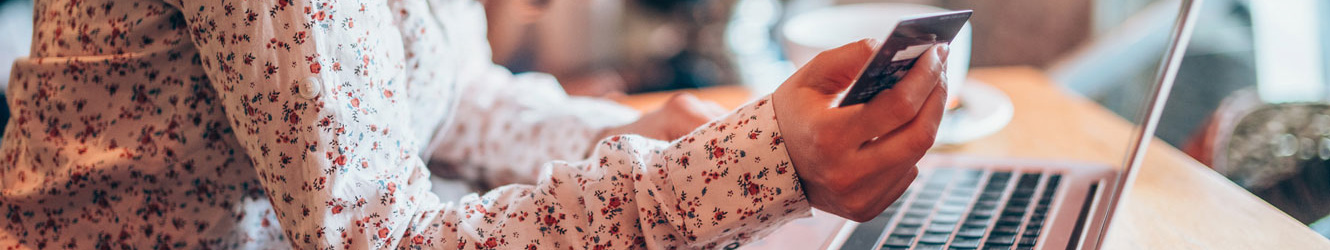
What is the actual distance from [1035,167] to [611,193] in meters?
0.39

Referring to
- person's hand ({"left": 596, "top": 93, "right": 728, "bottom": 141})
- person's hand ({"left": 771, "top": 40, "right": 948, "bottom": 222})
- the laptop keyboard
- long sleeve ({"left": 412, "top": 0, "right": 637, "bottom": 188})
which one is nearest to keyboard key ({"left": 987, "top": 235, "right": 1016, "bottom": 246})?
the laptop keyboard

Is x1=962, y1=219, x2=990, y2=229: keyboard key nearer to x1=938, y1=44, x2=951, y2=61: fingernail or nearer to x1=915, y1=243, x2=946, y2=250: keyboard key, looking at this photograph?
x1=915, y1=243, x2=946, y2=250: keyboard key

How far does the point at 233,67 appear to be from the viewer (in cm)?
49

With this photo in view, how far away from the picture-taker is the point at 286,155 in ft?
1.63

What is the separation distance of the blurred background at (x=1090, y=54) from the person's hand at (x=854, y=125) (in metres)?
0.30

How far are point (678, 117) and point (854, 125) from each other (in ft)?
0.92

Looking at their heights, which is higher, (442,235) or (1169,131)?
(1169,131)

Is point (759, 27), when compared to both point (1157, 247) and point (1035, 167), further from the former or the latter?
point (1157, 247)

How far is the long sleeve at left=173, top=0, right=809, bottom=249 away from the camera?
48 centimetres

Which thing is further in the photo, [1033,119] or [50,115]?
[1033,119]

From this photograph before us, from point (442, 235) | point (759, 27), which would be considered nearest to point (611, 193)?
point (442, 235)

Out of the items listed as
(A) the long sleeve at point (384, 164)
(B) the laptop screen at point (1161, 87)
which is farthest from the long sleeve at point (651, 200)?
(B) the laptop screen at point (1161, 87)

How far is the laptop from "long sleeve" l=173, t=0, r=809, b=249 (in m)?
0.12

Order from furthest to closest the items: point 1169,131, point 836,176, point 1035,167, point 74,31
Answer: point 1169,131 < point 1035,167 < point 74,31 < point 836,176
